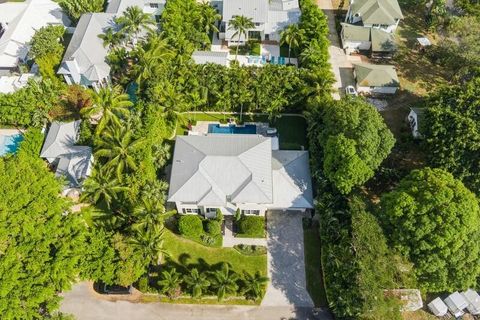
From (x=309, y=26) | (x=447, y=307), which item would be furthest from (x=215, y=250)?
(x=309, y=26)

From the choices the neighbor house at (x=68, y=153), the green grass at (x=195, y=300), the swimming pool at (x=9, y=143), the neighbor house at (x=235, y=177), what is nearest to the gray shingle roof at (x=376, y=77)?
the neighbor house at (x=235, y=177)

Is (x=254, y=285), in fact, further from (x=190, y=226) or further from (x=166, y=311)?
(x=190, y=226)

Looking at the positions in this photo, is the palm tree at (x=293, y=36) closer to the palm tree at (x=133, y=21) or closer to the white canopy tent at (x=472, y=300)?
the palm tree at (x=133, y=21)

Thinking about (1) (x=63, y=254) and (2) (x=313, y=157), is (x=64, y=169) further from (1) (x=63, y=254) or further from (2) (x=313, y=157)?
(2) (x=313, y=157)

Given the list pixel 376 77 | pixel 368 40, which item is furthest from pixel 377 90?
pixel 368 40

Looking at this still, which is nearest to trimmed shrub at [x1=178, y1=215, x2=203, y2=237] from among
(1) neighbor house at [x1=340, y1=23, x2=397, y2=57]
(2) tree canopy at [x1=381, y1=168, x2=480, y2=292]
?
(2) tree canopy at [x1=381, y1=168, x2=480, y2=292]
